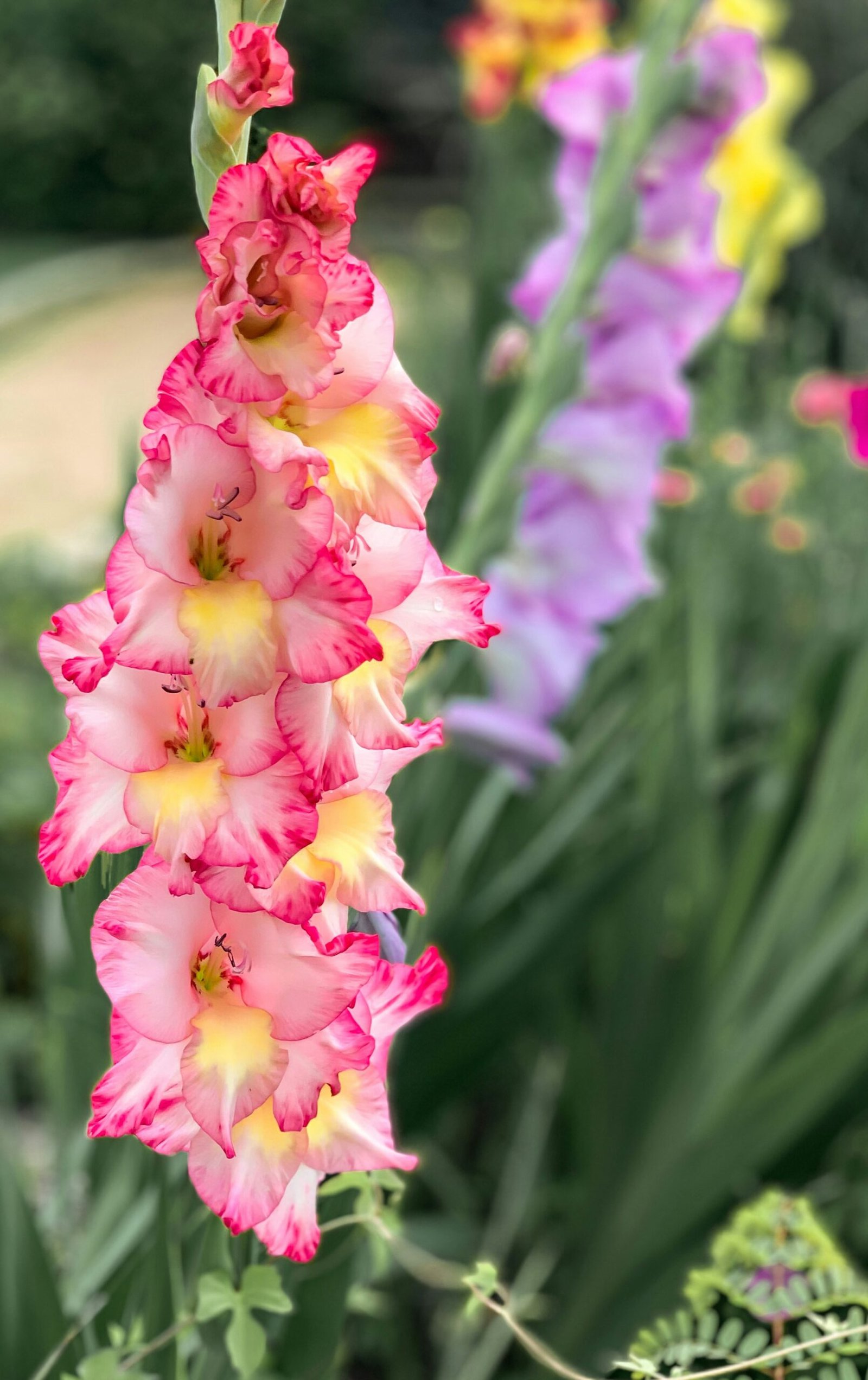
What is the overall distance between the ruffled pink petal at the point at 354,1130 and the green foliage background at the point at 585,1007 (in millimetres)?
72

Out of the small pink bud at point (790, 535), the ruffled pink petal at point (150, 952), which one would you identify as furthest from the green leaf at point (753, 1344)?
the small pink bud at point (790, 535)

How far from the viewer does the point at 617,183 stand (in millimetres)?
699

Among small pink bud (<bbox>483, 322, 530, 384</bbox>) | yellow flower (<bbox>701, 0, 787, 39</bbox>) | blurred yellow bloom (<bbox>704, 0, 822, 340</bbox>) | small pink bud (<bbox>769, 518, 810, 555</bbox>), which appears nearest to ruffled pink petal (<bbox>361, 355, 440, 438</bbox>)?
small pink bud (<bbox>483, 322, 530, 384</bbox>)

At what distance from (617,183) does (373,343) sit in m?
0.48

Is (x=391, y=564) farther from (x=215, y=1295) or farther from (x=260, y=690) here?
(x=215, y=1295)

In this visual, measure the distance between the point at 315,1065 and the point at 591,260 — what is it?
525mm

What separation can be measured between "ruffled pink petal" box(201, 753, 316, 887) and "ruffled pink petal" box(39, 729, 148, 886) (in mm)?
21

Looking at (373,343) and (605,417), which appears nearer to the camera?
(373,343)

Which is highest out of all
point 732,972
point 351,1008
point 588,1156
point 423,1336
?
point 351,1008

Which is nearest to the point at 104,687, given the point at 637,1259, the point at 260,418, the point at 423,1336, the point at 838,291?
the point at 260,418

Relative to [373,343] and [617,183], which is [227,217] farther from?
[617,183]

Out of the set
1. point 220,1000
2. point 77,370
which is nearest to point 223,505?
point 220,1000

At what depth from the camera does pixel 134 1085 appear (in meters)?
0.28

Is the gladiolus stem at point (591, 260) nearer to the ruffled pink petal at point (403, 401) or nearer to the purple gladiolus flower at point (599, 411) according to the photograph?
the purple gladiolus flower at point (599, 411)
